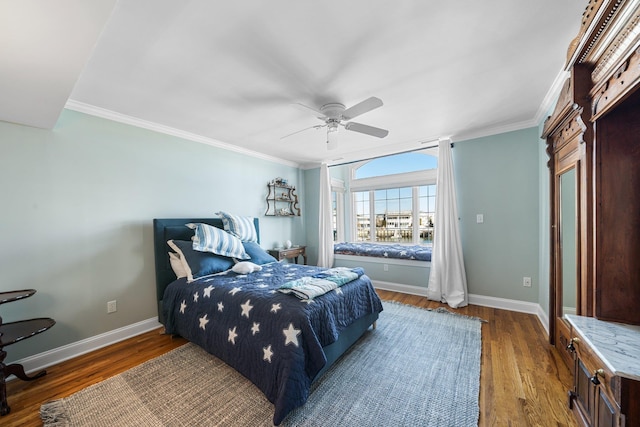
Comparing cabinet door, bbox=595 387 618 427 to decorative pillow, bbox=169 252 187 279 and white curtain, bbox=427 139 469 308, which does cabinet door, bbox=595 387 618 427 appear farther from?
decorative pillow, bbox=169 252 187 279

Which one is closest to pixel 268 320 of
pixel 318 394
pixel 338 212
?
pixel 318 394

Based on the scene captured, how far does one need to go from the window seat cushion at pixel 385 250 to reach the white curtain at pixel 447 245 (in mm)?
336

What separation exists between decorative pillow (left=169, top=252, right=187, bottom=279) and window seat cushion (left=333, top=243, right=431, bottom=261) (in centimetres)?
275

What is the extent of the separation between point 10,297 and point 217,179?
7.33 ft

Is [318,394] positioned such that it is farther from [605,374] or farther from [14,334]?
[14,334]

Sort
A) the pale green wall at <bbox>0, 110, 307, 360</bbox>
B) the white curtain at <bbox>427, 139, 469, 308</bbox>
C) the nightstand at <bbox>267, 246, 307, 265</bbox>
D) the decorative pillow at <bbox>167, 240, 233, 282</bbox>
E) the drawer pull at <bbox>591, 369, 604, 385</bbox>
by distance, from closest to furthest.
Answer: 1. the drawer pull at <bbox>591, 369, 604, 385</bbox>
2. the pale green wall at <bbox>0, 110, 307, 360</bbox>
3. the decorative pillow at <bbox>167, 240, 233, 282</bbox>
4. the white curtain at <bbox>427, 139, 469, 308</bbox>
5. the nightstand at <bbox>267, 246, 307, 265</bbox>

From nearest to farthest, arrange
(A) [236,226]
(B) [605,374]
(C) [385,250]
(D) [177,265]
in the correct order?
(B) [605,374] → (D) [177,265] → (A) [236,226] → (C) [385,250]

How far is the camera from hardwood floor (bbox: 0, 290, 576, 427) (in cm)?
152

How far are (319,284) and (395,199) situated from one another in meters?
Result: 3.09

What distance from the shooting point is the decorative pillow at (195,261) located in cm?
257

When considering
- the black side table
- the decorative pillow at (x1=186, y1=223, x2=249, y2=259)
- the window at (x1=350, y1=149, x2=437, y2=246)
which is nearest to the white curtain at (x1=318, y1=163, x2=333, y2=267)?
the window at (x1=350, y1=149, x2=437, y2=246)

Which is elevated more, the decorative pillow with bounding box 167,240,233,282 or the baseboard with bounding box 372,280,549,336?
the decorative pillow with bounding box 167,240,233,282

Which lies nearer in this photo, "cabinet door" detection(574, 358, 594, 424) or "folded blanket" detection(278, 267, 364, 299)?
"cabinet door" detection(574, 358, 594, 424)

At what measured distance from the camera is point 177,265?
2717 millimetres
